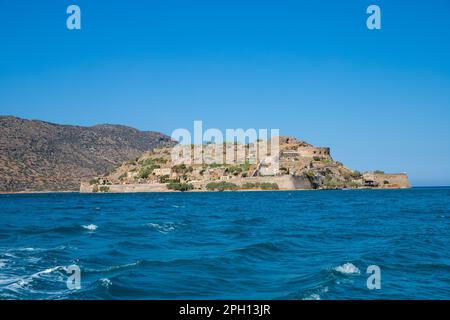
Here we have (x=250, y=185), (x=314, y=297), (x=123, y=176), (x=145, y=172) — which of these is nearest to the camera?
(x=314, y=297)

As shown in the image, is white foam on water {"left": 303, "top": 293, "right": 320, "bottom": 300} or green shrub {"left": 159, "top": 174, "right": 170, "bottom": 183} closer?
white foam on water {"left": 303, "top": 293, "right": 320, "bottom": 300}

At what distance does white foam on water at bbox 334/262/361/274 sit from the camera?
676 inches

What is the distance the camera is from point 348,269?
1761 cm

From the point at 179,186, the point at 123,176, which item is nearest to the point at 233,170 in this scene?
the point at 179,186

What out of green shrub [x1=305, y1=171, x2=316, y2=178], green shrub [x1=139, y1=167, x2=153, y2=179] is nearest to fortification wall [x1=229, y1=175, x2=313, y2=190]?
green shrub [x1=305, y1=171, x2=316, y2=178]

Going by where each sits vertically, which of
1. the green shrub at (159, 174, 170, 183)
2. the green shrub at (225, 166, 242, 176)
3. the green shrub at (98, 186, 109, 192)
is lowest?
the green shrub at (98, 186, 109, 192)

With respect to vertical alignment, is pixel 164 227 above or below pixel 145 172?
below

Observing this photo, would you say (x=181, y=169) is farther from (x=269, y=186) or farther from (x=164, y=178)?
(x=269, y=186)

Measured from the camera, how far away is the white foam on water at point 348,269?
17.2 metres

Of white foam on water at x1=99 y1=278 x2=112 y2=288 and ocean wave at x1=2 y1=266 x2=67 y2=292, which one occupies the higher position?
white foam on water at x1=99 y1=278 x2=112 y2=288

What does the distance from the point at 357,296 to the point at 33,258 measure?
13.9 meters

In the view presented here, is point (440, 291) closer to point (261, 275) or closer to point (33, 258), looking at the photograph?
point (261, 275)

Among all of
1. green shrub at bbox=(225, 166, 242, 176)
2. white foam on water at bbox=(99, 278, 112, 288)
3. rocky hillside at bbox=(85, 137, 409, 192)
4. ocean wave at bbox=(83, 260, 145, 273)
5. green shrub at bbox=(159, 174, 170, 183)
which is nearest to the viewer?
white foam on water at bbox=(99, 278, 112, 288)

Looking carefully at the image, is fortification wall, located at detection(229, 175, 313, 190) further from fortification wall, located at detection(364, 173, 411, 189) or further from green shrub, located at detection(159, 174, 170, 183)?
fortification wall, located at detection(364, 173, 411, 189)
